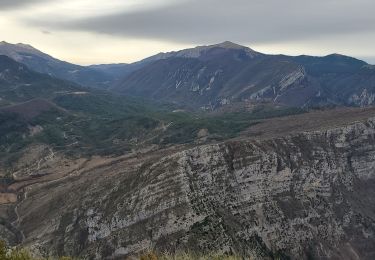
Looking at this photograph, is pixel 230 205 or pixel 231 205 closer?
pixel 230 205

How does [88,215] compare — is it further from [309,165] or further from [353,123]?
[353,123]

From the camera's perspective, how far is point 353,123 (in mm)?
178250

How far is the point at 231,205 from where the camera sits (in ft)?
461

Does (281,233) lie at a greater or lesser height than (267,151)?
lesser

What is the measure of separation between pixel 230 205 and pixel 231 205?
30cm

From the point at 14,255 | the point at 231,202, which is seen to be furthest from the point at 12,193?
the point at 14,255

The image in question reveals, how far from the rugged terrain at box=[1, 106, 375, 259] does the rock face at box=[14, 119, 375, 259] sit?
0.29m

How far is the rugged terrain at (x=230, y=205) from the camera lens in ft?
434

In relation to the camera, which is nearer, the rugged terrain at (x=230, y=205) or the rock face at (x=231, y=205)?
the rock face at (x=231, y=205)

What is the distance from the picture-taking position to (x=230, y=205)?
140 meters

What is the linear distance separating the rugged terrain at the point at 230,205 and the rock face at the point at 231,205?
29cm

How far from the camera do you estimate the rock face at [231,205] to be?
13212 cm

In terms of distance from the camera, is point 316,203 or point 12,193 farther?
point 12,193

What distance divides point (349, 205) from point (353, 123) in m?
34.1
